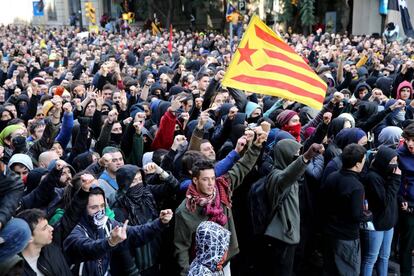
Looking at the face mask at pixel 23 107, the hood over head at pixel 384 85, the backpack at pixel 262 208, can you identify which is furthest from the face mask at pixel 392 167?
the face mask at pixel 23 107

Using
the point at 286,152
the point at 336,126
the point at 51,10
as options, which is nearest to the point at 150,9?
the point at 51,10

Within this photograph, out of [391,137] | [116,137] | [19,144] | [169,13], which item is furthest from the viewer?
[169,13]

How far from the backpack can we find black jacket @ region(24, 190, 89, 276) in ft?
5.00

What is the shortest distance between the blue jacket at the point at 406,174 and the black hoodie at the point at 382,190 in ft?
1.00

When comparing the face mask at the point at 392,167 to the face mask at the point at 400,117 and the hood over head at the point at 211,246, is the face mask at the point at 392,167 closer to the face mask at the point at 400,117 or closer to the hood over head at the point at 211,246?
the face mask at the point at 400,117

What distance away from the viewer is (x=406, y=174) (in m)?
4.98

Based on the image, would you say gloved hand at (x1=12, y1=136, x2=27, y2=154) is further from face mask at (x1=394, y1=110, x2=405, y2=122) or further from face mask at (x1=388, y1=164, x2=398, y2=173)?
face mask at (x1=394, y1=110, x2=405, y2=122)

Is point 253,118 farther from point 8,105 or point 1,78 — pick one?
point 1,78

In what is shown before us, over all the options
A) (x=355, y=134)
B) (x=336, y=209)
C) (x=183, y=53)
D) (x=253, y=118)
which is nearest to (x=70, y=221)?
(x=336, y=209)

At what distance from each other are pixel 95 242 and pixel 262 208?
1.58 m

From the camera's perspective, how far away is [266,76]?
5.08 meters

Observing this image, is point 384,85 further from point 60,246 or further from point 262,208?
point 60,246

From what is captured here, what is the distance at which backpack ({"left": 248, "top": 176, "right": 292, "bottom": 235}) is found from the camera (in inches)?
172

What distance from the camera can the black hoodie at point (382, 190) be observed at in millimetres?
4594
